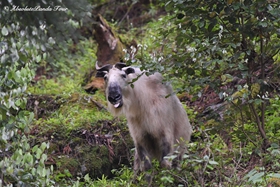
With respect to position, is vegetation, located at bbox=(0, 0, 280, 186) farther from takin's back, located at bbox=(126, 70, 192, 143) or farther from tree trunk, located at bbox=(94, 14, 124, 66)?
tree trunk, located at bbox=(94, 14, 124, 66)

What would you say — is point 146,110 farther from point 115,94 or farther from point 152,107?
point 115,94

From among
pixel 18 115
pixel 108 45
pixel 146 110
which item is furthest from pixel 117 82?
pixel 108 45

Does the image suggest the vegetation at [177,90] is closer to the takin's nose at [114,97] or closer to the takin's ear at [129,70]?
the takin's ear at [129,70]

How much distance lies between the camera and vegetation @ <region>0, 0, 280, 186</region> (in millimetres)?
4277

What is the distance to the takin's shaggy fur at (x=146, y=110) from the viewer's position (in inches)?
277

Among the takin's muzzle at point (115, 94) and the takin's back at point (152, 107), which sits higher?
the takin's muzzle at point (115, 94)

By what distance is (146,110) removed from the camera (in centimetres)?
721

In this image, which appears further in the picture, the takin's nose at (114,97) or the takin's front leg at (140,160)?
the takin's front leg at (140,160)

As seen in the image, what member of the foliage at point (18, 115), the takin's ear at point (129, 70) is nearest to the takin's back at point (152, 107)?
the takin's ear at point (129, 70)

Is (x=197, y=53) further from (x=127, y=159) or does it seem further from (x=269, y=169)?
(x=127, y=159)

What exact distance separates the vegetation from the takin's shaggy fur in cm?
30

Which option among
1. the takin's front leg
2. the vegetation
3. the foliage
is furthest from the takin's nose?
the foliage

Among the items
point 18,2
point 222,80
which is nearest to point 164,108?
point 222,80

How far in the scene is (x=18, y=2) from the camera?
3.66 metres
